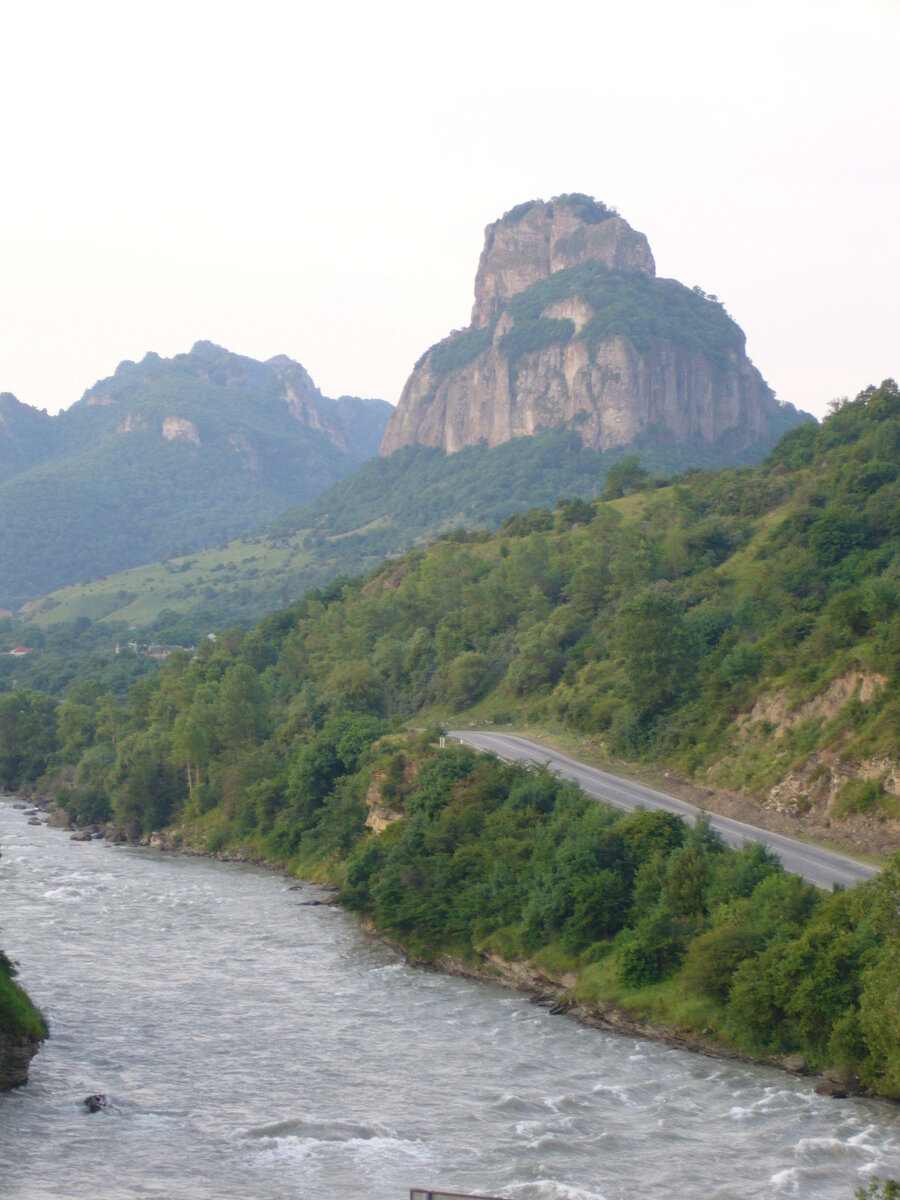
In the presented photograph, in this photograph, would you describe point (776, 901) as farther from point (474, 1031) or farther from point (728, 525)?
point (728, 525)

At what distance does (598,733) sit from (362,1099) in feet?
112

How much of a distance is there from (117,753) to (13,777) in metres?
21.0

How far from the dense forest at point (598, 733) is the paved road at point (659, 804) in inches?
89.1

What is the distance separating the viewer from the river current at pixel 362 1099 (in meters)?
28.3

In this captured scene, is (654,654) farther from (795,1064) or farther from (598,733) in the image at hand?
(795,1064)

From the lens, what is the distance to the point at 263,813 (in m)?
72.1

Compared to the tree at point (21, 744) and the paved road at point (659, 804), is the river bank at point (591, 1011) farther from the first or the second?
the tree at point (21, 744)

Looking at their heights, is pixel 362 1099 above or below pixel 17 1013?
below

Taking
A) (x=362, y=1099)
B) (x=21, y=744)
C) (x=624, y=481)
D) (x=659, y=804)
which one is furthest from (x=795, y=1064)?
(x=624, y=481)

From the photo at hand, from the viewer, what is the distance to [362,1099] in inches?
1303

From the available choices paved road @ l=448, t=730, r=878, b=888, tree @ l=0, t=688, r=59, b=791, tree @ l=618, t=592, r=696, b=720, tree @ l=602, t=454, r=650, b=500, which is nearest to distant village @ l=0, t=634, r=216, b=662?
tree @ l=0, t=688, r=59, b=791

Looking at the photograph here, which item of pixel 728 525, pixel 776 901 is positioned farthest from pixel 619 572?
pixel 776 901

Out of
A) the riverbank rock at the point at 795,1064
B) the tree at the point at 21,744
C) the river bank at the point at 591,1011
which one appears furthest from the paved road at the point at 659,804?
the tree at the point at 21,744

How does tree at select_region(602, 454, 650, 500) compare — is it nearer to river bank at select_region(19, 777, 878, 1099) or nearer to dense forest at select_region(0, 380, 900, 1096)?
dense forest at select_region(0, 380, 900, 1096)
